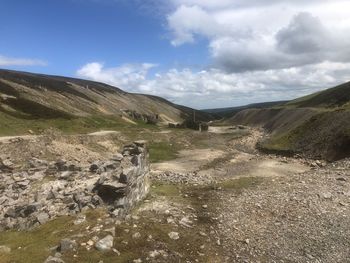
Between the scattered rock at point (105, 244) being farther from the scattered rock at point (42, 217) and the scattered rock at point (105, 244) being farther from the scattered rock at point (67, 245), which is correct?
the scattered rock at point (42, 217)

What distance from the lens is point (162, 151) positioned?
82188 mm

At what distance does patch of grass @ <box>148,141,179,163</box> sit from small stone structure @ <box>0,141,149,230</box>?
3080cm

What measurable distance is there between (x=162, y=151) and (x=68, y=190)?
47.8m

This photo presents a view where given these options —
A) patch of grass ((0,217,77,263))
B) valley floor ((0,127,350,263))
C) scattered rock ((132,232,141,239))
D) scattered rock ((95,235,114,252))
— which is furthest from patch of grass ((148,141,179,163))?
scattered rock ((95,235,114,252))

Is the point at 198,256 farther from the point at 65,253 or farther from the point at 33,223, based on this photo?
the point at 33,223

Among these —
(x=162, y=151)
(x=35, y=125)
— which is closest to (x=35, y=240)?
(x=162, y=151)

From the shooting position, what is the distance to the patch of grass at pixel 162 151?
75.6 meters

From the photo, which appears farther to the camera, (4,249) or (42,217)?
(42,217)

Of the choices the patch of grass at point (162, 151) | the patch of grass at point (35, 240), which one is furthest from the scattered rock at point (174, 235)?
the patch of grass at point (162, 151)

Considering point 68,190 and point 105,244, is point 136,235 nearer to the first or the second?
point 105,244

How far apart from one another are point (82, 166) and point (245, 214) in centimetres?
1734

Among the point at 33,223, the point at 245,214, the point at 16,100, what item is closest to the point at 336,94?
the point at 16,100

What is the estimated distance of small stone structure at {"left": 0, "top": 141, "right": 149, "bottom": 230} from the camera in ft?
104

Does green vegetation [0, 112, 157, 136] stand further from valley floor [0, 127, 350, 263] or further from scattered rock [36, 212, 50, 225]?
scattered rock [36, 212, 50, 225]
